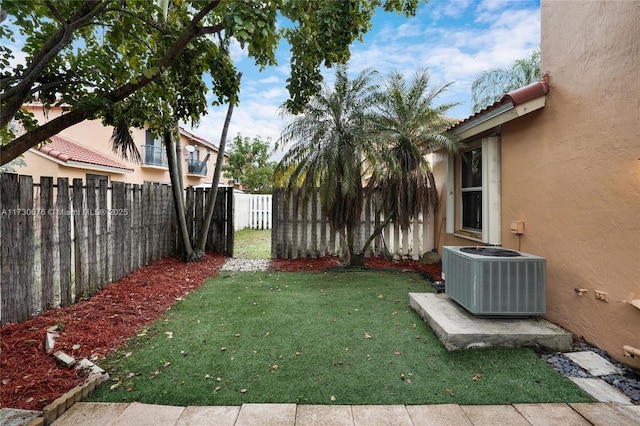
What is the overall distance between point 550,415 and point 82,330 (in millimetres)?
4536

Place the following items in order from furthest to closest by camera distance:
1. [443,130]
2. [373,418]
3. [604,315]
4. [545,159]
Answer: [443,130]
[545,159]
[604,315]
[373,418]

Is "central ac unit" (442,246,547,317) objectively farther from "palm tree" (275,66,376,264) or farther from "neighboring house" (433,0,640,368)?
"palm tree" (275,66,376,264)

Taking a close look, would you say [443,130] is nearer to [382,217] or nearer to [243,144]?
[382,217]

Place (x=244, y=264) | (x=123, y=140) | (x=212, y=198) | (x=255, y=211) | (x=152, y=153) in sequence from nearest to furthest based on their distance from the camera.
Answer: (x=123, y=140)
(x=244, y=264)
(x=212, y=198)
(x=255, y=211)
(x=152, y=153)

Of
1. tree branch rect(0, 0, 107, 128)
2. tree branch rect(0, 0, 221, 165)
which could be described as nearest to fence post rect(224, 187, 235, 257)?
tree branch rect(0, 0, 221, 165)

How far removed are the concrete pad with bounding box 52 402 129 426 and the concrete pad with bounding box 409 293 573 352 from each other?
295 centimetres

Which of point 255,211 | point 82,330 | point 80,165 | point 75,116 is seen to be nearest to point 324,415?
point 82,330

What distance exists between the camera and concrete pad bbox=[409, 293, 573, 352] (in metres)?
2.98

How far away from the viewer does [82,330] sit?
3.31 metres

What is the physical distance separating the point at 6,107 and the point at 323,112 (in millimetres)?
4862

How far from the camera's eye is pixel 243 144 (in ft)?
76.8

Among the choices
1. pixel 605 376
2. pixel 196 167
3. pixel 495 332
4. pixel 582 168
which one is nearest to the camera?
pixel 605 376

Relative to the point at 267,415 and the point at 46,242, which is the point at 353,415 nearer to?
the point at 267,415

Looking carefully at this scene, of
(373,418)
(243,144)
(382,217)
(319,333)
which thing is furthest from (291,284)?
(243,144)
